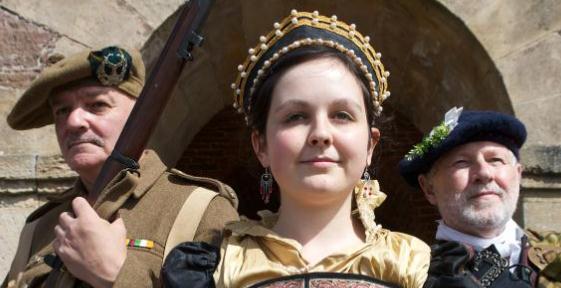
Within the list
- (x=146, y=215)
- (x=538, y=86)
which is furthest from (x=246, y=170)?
(x=146, y=215)

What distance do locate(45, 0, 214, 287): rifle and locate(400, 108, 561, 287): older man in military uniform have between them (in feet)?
2.83

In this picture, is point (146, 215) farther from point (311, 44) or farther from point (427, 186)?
point (427, 186)

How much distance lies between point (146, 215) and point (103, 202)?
13 cm

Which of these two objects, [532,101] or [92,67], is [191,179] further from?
[532,101]

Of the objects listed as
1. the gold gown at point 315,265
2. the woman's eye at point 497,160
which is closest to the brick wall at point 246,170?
the woman's eye at point 497,160

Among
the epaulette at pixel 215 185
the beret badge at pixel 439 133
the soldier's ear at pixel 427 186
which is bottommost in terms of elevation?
the epaulette at pixel 215 185

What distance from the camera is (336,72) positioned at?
2.38 metres

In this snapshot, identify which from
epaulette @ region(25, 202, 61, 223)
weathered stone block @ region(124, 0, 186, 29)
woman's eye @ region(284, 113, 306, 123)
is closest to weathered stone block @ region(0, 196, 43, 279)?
weathered stone block @ region(124, 0, 186, 29)

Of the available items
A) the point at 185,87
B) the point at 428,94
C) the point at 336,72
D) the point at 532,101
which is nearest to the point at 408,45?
the point at 428,94

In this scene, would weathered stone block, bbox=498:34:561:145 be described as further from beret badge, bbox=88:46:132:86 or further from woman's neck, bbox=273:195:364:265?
woman's neck, bbox=273:195:364:265

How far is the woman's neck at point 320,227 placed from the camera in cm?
238

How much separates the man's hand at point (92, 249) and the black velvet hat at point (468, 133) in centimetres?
105

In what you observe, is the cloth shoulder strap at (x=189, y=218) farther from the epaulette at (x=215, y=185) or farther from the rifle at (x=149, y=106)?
the rifle at (x=149, y=106)

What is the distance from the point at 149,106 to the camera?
2896mm
